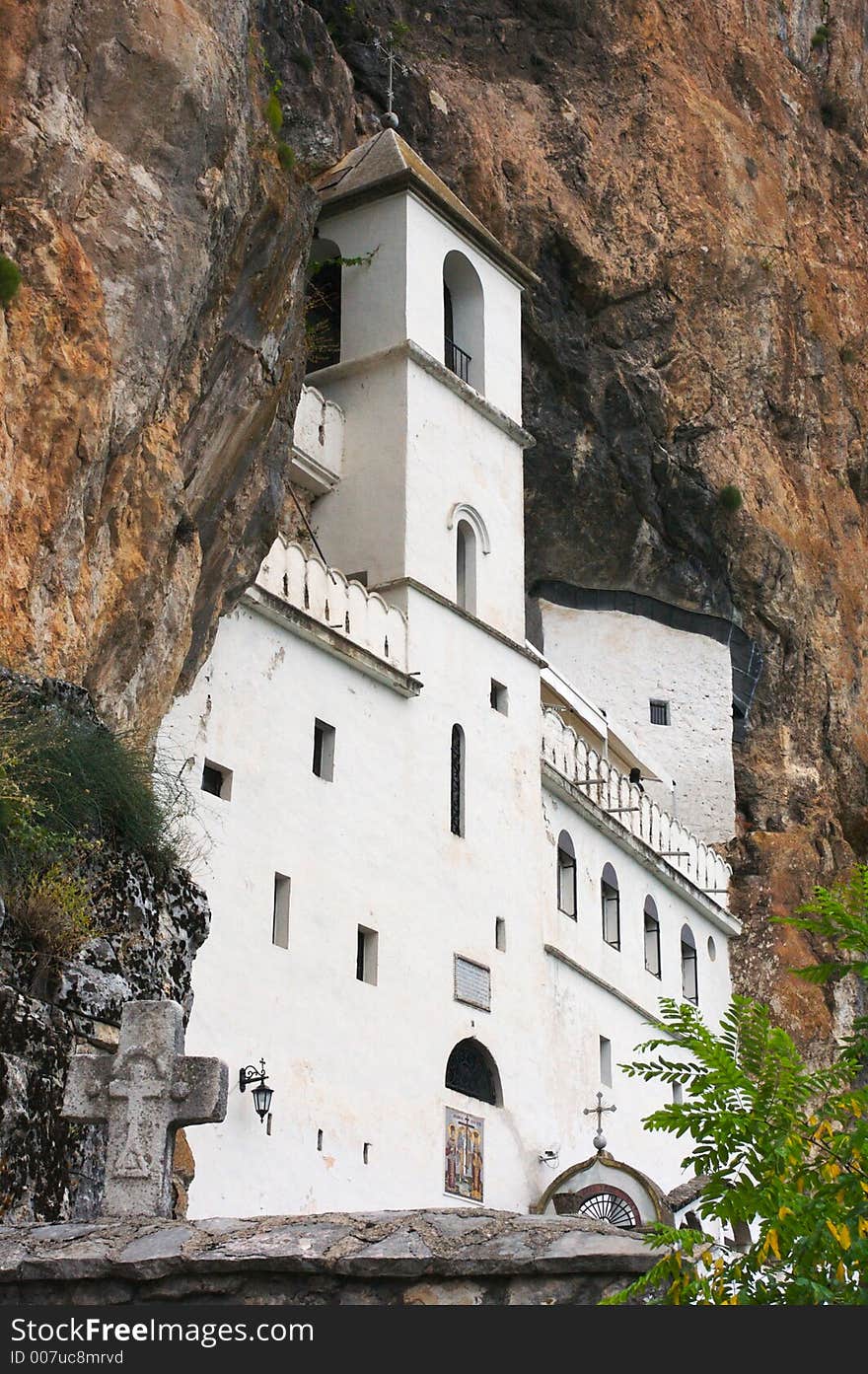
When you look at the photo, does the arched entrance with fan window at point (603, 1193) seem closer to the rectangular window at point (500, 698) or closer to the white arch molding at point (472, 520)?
the rectangular window at point (500, 698)

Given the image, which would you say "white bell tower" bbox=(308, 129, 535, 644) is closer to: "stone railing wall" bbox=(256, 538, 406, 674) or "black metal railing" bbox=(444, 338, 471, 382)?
"black metal railing" bbox=(444, 338, 471, 382)

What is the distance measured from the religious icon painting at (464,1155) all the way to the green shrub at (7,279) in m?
10.9

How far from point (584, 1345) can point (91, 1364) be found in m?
1.23

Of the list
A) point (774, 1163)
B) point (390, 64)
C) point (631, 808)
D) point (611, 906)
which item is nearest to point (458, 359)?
point (390, 64)

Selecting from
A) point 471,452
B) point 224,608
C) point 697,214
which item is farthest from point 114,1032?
point 697,214

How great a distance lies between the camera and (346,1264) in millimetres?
5816

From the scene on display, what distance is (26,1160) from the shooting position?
338 inches

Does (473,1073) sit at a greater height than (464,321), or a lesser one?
lesser

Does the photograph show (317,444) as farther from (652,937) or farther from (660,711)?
(660,711)

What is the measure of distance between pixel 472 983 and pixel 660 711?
10265 mm

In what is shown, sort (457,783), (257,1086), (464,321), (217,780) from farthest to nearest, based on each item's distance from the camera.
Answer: (464,321), (457,783), (217,780), (257,1086)

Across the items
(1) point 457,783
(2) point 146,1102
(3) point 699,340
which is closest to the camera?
(2) point 146,1102

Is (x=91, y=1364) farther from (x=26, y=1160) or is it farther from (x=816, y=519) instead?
(x=816, y=519)

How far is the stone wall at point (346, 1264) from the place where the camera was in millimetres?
5766
